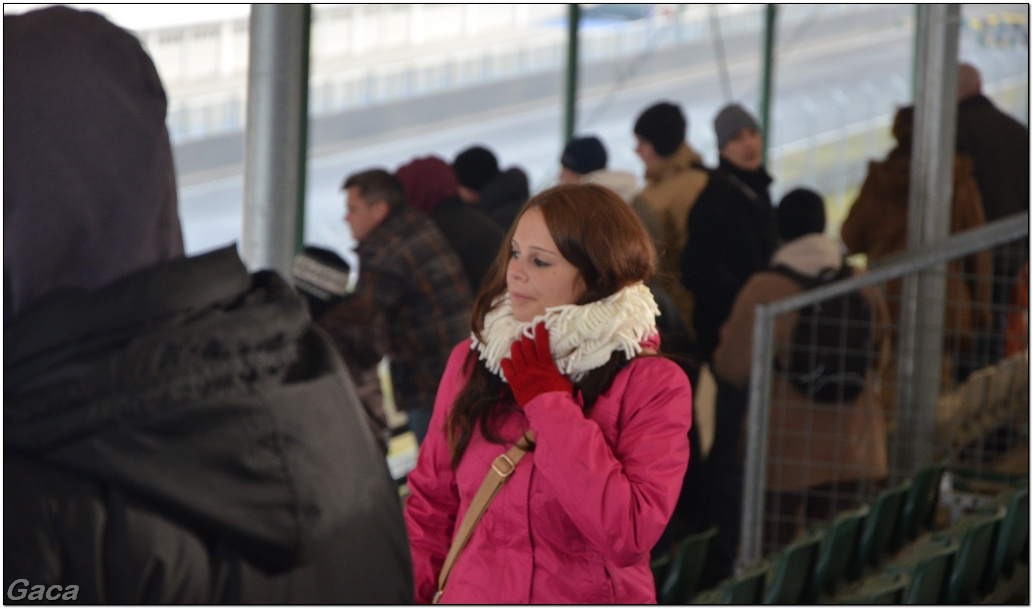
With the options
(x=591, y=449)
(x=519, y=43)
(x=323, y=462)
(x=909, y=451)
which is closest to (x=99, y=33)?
(x=323, y=462)

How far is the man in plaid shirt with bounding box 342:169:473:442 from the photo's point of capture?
4.64 metres

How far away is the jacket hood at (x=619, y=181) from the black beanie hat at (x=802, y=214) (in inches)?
24.2

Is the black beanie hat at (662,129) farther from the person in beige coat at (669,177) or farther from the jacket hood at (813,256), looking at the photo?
the jacket hood at (813,256)

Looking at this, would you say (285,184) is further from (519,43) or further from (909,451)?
(519,43)

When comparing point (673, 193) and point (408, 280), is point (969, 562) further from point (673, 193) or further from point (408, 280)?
point (408, 280)

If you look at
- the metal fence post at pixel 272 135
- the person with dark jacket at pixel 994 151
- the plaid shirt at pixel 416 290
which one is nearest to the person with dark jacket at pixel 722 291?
the plaid shirt at pixel 416 290

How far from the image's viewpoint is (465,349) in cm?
217

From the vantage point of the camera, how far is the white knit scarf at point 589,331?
1974 mm

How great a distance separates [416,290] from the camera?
465 centimetres

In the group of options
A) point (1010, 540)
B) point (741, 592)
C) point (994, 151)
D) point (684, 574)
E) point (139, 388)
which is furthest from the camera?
point (994, 151)

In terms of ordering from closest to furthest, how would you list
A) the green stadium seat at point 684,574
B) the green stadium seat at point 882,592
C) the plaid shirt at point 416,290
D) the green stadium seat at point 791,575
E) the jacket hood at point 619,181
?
the green stadium seat at point 882,592
the green stadium seat at point 791,575
the green stadium seat at point 684,574
the plaid shirt at point 416,290
the jacket hood at point 619,181

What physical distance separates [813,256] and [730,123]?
3.49ft

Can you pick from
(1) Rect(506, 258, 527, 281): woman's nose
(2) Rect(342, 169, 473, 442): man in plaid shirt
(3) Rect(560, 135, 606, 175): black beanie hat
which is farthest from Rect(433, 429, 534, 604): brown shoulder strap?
(3) Rect(560, 135, 606, 175): black beanie hat

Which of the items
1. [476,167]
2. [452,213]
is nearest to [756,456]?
[452,213]
